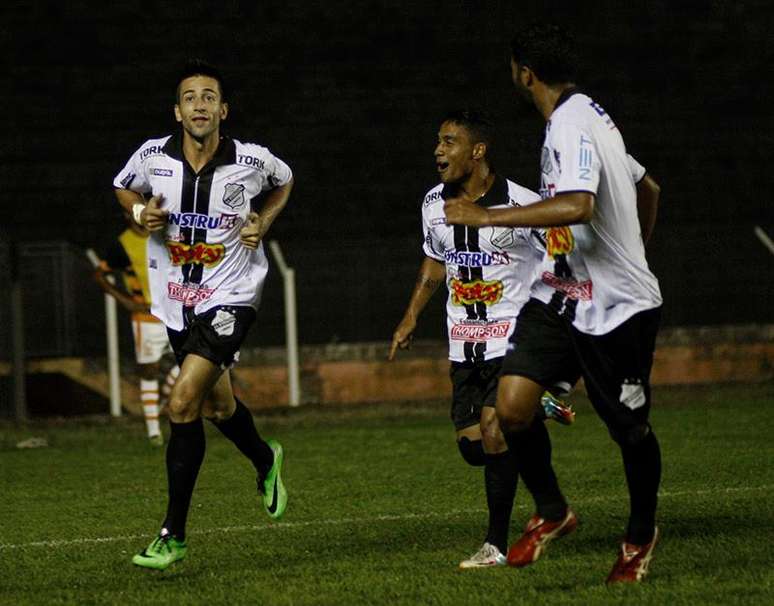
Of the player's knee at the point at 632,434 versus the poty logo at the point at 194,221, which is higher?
the poty logo at the point at 194,221

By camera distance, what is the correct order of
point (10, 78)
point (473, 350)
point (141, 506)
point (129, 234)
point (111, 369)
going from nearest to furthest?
point (473, 350), point (141, 506), point (129, 234), point (111, 369), point (10, 78)

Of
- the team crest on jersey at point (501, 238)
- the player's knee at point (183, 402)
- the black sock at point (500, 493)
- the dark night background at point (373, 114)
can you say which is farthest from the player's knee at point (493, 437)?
the dark night background at point (373, 114)

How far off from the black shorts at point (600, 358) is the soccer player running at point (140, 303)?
7929 millimetres

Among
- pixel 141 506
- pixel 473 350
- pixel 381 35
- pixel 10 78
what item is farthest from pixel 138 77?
pixel 473 350

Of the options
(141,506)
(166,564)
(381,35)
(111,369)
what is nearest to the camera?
(166,564)

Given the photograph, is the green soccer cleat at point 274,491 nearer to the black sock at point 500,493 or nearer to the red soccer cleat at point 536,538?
the black sock at point 500,493

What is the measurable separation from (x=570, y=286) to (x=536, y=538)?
1111mm

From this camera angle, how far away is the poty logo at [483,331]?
786cm

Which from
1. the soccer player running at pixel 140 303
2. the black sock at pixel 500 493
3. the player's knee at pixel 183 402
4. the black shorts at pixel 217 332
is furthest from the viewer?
the soccer player running at pixel 140 303

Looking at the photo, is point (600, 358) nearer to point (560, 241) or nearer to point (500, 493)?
point (560, 241)

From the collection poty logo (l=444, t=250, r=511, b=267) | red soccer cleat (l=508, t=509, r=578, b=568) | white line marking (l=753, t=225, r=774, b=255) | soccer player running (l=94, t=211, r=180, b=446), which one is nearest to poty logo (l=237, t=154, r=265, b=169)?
poty logo (l=444, t=250, r=511, b=267)

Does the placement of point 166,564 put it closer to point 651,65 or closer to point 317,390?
point 317,390

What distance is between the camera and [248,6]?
21.3 metres

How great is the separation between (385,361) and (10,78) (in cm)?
596
